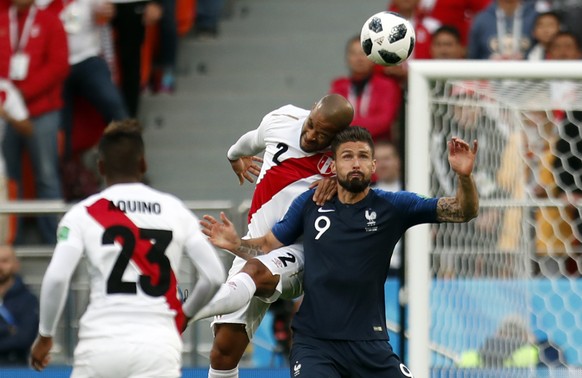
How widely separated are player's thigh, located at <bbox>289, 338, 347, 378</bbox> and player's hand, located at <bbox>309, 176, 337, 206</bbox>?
704 mm

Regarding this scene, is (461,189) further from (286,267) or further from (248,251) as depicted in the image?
(248,251)

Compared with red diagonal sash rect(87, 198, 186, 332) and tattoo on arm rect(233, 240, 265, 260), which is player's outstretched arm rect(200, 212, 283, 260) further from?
red diagonal sash rect(87, 198, 186, 332)

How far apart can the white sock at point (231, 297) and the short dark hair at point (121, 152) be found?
951 millimetres

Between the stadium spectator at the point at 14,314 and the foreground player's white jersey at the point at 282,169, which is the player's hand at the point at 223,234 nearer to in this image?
the foreground player's white jersey at the point at 282,169

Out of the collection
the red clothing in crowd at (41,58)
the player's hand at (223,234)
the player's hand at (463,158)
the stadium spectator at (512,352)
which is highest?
the red clothing in crowd at (41,58)

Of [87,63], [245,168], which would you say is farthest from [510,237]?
[87,63]

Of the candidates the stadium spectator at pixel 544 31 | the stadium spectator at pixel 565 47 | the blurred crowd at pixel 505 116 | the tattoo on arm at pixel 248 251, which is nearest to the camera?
the tattoo on arm at pixel 248 251

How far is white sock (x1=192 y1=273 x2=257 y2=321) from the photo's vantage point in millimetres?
7020

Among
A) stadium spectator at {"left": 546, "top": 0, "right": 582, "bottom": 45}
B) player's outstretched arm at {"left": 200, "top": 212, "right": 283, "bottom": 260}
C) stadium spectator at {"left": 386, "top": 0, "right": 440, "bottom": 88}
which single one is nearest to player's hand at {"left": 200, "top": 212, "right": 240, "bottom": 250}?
player's outstretched arm at {"left": 200, "top": 212, "right": 283, "bottom": 260}

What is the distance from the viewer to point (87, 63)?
11.4 m

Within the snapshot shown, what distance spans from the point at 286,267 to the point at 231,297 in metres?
0.40

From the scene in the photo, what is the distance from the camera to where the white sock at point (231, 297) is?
702 centimetres

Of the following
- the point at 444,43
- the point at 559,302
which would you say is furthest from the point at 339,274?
the point at 444,43

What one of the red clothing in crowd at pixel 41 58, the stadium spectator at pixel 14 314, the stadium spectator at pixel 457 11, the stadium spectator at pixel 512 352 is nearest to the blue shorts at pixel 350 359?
the stadium spectator at pixel 512 352
